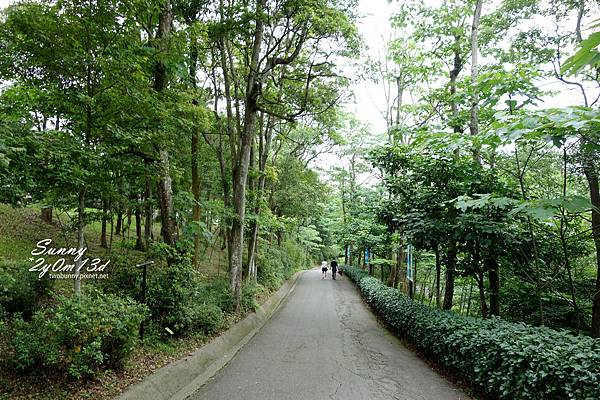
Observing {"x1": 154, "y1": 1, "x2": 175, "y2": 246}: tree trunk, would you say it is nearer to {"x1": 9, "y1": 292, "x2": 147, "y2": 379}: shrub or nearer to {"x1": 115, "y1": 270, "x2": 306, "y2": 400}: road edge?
{"x1": 115, "y1": 270, "x2": 306, "y2": 400}: road edge

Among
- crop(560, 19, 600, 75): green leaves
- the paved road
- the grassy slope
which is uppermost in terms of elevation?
crop(560, 19, 600, 75): green leaves

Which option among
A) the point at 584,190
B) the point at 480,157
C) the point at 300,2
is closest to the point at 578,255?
the point at 584,190

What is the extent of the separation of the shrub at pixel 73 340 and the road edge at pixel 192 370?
0.53 m

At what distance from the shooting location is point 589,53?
125cm

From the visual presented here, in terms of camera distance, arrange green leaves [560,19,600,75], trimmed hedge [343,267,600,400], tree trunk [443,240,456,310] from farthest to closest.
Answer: tree trunk [443,240,456,310], trimmed hedge [343,267,600,400], green leaves [560,19,600,75]

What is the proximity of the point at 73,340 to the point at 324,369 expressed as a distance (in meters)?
4.09

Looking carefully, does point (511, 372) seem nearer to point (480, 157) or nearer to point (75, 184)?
point (480, 157)

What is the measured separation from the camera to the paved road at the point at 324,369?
16.1ft

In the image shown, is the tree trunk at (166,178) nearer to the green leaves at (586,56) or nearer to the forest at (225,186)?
the forest at (225,186)

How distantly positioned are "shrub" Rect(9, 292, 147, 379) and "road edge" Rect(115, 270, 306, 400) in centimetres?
53

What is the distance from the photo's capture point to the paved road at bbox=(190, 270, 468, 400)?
16.1 ft

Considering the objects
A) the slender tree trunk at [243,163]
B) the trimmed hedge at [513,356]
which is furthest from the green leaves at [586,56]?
the slender tree trunk at [243,163]

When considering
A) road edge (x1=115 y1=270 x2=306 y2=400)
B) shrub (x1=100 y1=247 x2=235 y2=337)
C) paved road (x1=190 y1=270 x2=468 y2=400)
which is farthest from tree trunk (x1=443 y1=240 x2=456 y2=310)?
shrub (x1=100 y1=247 x2=235 y2=337)

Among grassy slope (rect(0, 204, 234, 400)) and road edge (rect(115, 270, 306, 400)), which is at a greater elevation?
grassy slope (rect(0, 204, 234, 400))
